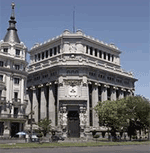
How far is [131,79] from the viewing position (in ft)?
343

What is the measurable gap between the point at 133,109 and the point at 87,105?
16.0 metres

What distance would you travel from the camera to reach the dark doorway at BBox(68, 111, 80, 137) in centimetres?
7869

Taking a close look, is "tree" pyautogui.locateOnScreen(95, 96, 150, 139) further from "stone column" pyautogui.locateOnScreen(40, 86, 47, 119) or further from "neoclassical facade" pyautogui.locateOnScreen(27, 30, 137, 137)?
"stone column" pyautogui.locateOnScreen(40, 86, 47, 119)

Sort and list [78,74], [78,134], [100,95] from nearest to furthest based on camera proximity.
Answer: [78,134]
[78,74]
[100,95]

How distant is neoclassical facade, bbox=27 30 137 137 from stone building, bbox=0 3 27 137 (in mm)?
11687

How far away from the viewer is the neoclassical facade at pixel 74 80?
8088cm

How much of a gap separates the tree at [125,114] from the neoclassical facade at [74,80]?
437 inches

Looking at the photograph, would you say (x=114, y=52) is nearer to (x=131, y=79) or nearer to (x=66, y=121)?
(x=131, y=79)

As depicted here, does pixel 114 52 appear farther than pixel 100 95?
Yes

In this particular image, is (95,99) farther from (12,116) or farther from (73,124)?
(12,116)

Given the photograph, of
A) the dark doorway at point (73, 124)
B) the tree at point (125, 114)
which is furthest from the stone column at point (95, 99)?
the tree at point (125, 114)

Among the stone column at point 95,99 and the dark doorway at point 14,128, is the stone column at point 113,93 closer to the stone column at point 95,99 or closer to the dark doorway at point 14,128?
the stone column at point 95,99

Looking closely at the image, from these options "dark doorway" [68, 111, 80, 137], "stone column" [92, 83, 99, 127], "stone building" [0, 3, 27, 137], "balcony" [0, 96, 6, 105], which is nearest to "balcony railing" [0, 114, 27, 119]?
"stone building" [0, 3, 27, 137]

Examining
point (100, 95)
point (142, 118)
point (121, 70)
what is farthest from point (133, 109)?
point (121, 70)
